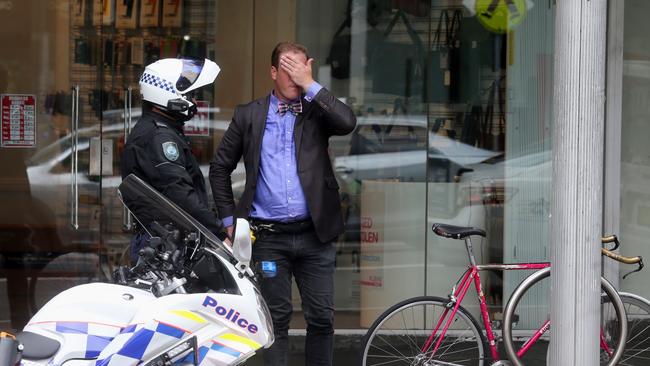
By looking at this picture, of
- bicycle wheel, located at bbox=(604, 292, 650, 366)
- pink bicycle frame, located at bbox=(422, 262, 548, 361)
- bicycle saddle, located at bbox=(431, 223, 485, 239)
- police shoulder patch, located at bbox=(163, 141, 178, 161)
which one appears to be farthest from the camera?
bicycle wheel, located at bbox=(604, 292, 650, 366)

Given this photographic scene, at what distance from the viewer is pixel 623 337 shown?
638 centimetres

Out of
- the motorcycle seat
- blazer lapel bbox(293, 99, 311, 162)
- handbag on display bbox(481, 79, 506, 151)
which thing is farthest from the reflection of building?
the motorcycle seat

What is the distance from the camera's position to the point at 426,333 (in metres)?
6.38

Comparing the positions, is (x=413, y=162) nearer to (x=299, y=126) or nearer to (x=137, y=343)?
(x=299, y=126)

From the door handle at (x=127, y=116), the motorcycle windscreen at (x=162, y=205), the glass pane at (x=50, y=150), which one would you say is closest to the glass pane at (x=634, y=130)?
the door handle at (x=127, y=116)

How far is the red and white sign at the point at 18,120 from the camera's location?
8.63 meters

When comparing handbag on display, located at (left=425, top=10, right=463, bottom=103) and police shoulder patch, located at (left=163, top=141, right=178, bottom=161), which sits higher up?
handbag on display, located at (left=425, top=10, right=463, bottom=103)

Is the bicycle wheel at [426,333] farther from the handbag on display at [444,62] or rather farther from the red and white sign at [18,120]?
the red and white sign at [18,120]

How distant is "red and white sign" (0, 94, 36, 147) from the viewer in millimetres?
8633

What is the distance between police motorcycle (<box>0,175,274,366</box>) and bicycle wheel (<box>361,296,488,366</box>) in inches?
73.5

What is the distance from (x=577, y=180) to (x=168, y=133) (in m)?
1.94

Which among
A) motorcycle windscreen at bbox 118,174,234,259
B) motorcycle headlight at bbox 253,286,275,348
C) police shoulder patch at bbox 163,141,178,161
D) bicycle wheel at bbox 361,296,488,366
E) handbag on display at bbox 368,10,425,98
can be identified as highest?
handbag on display at bbox 368,10,425,98

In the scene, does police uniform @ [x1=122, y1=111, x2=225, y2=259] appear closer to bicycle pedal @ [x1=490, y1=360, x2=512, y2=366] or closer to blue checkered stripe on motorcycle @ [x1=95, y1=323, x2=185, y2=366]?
blue checkered stripe on motorcycle @ [x1=95, y1=323, x2=185, y2=366]

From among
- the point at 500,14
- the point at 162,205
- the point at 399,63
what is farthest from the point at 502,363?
the point at 500,14
